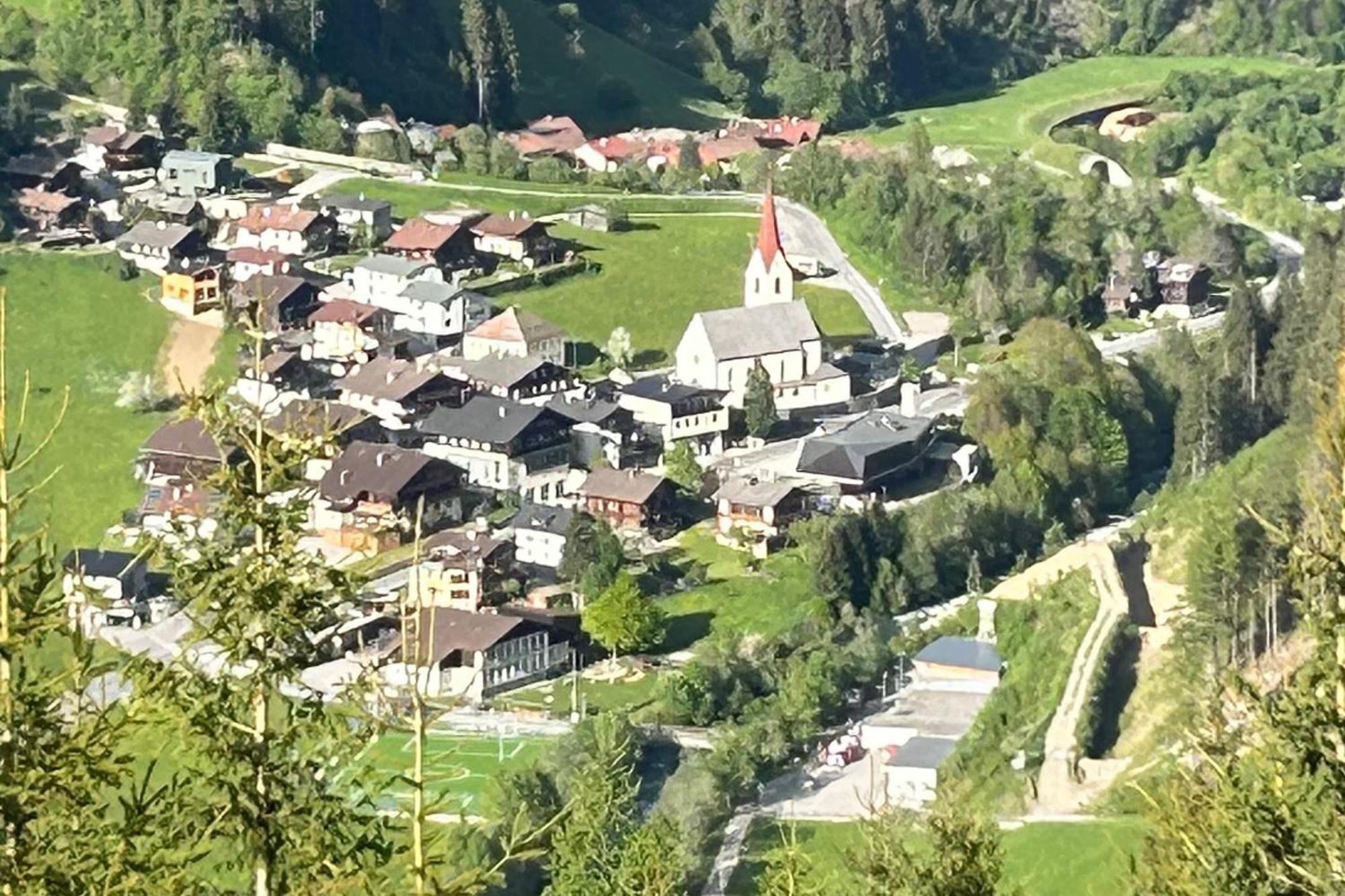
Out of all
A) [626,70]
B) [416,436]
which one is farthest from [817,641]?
[626,70]

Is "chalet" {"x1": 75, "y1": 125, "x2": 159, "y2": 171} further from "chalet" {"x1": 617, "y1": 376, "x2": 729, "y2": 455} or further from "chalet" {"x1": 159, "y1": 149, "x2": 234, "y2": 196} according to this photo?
"chalet" {"x1": 617, "y1": 376, "x2": 729, "y2": 455}

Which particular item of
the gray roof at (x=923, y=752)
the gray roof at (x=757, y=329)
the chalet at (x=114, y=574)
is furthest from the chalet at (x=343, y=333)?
the gray roof at (x=923, y=752)

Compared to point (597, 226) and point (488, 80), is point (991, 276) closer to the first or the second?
point (597, 226)

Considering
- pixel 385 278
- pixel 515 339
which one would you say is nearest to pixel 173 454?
pixel 515 339

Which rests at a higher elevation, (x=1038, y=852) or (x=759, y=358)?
(x=1038, y=852)

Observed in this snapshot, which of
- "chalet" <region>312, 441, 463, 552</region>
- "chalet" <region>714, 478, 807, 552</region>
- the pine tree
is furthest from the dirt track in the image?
"chalet" <region>714, 478, 807, 552</region>

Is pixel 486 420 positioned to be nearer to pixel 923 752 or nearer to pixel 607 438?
pixel 607 438

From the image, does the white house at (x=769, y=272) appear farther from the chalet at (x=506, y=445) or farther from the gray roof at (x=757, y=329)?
the chalet at (x=506, y=445)
